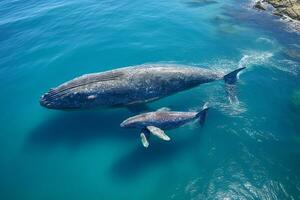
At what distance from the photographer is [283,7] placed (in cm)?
3366

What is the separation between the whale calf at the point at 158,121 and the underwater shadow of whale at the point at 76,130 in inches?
43.2

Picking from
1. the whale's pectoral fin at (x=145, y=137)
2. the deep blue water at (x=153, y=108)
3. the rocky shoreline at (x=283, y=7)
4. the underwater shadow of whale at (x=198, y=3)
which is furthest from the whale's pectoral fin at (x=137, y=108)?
the rocky shoreline at (x=283, y=7)

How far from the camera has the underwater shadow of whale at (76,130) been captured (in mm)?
18141

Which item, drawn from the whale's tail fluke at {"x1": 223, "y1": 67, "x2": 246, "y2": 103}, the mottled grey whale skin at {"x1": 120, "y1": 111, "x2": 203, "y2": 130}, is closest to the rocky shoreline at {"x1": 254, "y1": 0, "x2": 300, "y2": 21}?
the whale's tail fluke at {"x1": 223, "y1": 67, "x2": 246, "y2": 103}

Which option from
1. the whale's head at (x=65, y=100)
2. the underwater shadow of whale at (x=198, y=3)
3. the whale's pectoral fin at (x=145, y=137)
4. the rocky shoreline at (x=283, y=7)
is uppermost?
Answer: the underwater shadow of whale at (x=198, y=3)

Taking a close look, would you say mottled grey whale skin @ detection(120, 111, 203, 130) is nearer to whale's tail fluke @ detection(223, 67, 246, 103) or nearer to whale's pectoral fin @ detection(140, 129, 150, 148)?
whale's pectoral fin @ detection(140, 129, 150, 148)

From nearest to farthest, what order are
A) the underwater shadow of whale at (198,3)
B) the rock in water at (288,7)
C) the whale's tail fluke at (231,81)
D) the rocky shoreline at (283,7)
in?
the whale's tail fluke at (231,81)
the rock in water at (288,7)
the rocky shoreline at (283,7)
the underwater shadow of whale at (198,3)

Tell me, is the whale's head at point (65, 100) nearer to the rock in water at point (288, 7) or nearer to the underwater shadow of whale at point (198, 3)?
the underwater shadow of whale at point (198, 3)

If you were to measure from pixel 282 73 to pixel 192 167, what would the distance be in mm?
11513

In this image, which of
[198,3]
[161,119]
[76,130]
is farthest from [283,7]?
[76,130]

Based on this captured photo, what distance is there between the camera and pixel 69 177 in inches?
642

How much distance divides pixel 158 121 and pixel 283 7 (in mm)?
24101

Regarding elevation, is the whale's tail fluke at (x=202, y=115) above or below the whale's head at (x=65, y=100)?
below

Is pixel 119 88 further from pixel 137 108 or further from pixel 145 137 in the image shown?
pixel 145 137
